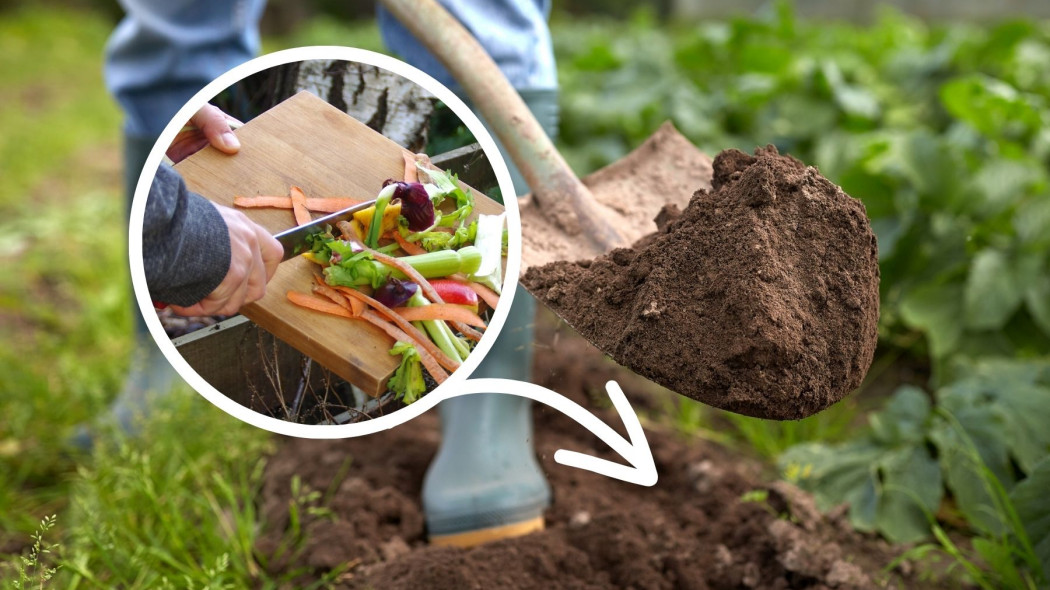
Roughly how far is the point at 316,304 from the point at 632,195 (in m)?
0.63

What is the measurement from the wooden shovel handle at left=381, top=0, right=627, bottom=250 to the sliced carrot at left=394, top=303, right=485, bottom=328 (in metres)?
0.27

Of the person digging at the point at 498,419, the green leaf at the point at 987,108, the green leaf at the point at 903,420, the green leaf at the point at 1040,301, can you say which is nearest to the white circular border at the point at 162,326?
the person digging at the point at 498,419

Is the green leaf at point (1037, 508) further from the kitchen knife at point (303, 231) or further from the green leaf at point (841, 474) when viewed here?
the kitchen knife at point (303, 231)

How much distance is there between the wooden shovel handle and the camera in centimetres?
129

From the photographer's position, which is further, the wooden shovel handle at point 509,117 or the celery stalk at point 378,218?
the wooden shovel handle at point 509,117

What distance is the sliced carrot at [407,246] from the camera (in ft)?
3.82

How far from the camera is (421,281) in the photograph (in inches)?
45.8

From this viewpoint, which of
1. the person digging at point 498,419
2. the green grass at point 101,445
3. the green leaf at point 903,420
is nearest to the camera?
the green grass at point 101,445

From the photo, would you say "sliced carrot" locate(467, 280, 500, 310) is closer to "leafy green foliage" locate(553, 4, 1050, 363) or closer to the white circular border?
the white circular border

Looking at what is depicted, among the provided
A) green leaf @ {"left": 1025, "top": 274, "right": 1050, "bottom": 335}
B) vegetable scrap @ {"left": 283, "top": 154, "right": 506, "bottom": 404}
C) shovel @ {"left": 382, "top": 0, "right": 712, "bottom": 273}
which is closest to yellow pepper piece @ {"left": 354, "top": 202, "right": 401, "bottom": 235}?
vegetable scrap @ {"left": 283, "top": 154, "right": 506, "bottom": 404}

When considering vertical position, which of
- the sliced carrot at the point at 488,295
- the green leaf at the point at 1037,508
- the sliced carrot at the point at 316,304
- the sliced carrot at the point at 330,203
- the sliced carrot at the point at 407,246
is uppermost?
the sliced carrot at the point at 330,203

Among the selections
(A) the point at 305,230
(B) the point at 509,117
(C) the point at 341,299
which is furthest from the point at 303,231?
(B) the point at 509,117

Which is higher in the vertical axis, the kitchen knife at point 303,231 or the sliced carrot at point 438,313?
the kitchen knife at point 303,231

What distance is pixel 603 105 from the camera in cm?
388
